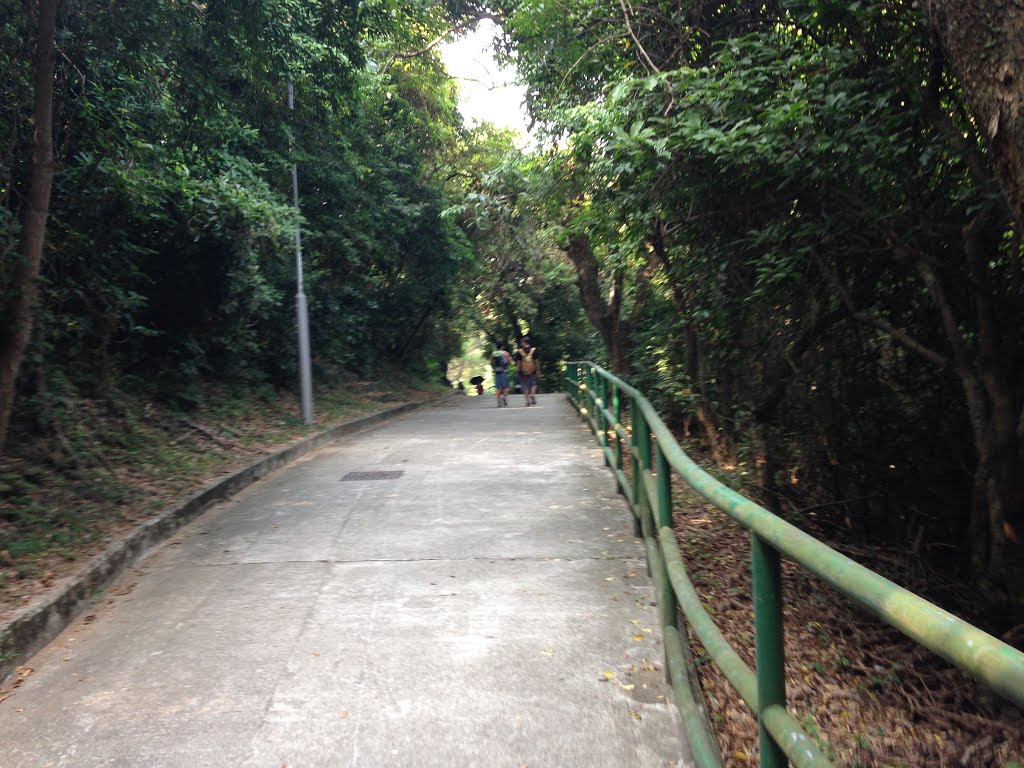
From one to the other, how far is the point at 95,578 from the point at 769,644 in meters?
4.54

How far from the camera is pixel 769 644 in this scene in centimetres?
207

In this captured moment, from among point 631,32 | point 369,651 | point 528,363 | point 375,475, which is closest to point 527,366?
point 528,363

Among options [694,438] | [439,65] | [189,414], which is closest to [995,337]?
[694,438]

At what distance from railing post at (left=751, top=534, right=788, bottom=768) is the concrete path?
1.11m

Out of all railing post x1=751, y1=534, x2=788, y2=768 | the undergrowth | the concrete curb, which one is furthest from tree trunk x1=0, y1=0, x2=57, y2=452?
railing post x1=751, y1=534, x2=788, y2=768

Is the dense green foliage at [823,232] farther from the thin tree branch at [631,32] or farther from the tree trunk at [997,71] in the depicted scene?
the tree trunk at [997,71]

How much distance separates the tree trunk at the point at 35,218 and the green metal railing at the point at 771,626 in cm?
494

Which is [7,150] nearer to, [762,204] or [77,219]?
[77,219]

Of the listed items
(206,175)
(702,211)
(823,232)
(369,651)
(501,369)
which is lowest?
(369,651)

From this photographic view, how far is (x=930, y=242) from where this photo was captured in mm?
6055

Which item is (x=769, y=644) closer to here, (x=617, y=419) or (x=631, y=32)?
(x=617, y=419)

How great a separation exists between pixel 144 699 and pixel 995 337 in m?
5.76

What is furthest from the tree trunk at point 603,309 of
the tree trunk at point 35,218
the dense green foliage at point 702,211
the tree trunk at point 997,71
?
the tree trunk at point 997,71

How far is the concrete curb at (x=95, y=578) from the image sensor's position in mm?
4176
